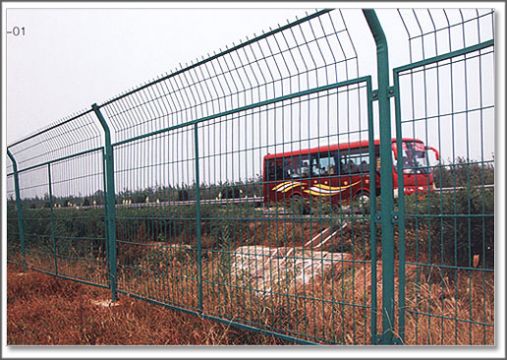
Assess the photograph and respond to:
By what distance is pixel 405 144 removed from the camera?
3088 mm

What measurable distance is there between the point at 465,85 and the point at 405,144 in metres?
0.50

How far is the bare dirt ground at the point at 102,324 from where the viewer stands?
406 centimetres

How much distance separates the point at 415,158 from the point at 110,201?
392cm

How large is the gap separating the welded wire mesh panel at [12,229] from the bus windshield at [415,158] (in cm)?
807

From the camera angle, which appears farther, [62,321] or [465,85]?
[62,321]

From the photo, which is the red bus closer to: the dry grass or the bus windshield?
the bus windshield

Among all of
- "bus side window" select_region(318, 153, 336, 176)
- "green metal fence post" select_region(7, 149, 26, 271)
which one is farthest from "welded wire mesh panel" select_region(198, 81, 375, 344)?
"green metal fence post" select_region(7, 149, 26, 271)

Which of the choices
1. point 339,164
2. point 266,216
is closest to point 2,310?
point 266,216

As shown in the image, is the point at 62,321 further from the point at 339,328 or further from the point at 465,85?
the point at 465,85

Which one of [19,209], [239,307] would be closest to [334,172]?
[239,307]

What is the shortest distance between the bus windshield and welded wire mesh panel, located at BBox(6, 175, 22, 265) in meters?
8.07

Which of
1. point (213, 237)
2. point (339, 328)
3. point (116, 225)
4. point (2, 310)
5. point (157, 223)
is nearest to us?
point (339, 328)


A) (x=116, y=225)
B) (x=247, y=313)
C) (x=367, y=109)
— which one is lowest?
(x=247, y=313)

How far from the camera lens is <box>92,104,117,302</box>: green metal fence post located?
19.0 feet
